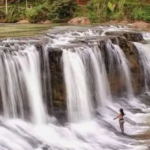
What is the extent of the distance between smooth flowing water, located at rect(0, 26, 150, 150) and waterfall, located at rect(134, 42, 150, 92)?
167 cm

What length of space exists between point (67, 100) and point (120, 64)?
188 inches

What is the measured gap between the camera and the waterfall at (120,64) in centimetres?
2067

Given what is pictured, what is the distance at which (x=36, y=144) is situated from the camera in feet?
47.0

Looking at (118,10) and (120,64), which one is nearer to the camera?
(120,64)

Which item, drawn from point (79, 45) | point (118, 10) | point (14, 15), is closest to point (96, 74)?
point (79, 45)

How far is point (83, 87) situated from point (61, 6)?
18592 millimetres

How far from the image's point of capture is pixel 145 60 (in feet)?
74.6

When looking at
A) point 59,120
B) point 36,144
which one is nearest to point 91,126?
point 59,120

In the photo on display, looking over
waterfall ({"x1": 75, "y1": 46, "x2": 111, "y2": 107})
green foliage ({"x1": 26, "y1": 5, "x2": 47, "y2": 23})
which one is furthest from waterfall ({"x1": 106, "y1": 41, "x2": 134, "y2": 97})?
green foliage ({"x1": 26, "y1": 5, "x2": 47, "y2": 23})

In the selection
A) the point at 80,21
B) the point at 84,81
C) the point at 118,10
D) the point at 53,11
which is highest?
the point at 53,11

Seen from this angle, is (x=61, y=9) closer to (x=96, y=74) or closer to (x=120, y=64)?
(x=120, y=64)

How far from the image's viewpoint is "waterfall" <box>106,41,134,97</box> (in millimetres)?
20672

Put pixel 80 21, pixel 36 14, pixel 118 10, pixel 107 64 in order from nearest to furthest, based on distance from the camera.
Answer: pixel 107 64, pixel 80 21, pixel 118 10, pixel 36 14

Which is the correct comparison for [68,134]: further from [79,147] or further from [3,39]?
[3,39]
